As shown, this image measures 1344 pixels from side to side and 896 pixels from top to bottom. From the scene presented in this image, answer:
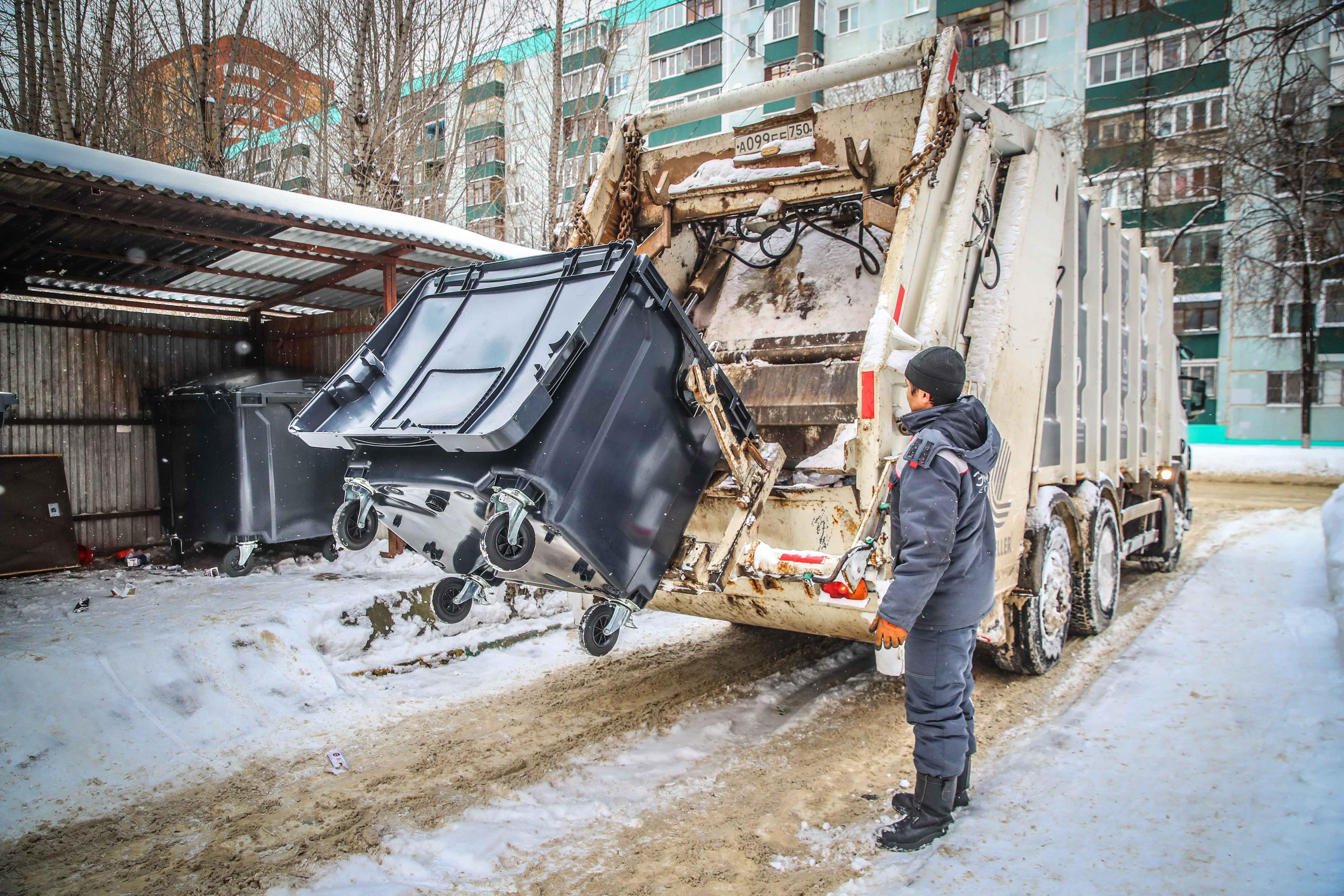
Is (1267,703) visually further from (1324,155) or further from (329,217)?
(1324,155)

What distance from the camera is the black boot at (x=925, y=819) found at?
2670 mm

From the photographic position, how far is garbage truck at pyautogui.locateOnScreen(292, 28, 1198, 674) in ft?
9.22

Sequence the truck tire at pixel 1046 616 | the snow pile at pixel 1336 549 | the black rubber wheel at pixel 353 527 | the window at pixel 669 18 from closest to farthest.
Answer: the black rubber wheel at pixel 353 527, the truck tire at pixel 1046 616, the snow pile at pixel 1336 549, the window at pixel 669 18

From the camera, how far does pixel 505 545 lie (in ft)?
8.45

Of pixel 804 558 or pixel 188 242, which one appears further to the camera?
pixel 188 242

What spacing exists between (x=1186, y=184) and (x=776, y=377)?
90.7 ft

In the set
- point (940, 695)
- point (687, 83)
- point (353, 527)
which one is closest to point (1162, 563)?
point (940, 695)

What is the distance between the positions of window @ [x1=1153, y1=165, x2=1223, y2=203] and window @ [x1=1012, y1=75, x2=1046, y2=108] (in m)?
4.17

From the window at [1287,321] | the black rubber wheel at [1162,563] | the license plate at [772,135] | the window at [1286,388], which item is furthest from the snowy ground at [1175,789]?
the window at [1286,388]

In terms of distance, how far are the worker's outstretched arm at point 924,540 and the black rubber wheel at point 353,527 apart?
73.5 inches

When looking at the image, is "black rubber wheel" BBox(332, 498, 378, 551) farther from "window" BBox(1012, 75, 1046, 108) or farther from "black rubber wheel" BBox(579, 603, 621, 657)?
"window" BBox(1012, 75, 1046, 108)

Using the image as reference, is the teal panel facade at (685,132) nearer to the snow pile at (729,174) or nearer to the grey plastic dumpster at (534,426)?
the snow pile at (729,174)

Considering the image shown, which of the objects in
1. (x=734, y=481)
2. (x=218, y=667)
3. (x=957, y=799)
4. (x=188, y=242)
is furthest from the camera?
(x=188, y=242)

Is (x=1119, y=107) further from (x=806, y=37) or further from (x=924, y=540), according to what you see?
(x=924, y=540)
